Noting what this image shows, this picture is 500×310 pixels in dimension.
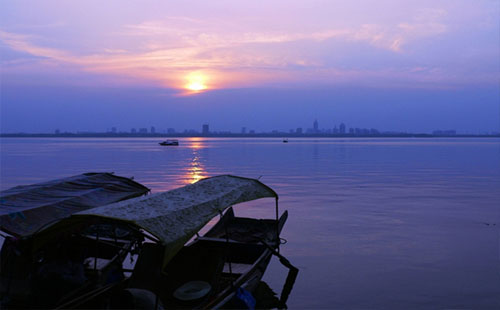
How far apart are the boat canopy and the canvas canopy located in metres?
1.88

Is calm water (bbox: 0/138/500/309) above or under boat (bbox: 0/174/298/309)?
under

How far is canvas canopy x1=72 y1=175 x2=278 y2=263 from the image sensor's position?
9.12m

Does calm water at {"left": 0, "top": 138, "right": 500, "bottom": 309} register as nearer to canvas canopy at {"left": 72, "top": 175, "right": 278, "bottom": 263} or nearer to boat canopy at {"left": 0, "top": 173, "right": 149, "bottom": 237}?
canvas canopy at {"left": 72, "top": 175, "right": 278, "bottom": 263}

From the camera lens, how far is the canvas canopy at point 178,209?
29.9 feet

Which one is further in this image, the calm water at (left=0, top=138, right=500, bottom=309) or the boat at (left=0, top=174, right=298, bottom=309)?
the calm water at (left=0, top=138, right=500, bottom=309)

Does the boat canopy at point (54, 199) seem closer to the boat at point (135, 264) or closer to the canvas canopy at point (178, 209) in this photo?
the boat at point (135, 264)

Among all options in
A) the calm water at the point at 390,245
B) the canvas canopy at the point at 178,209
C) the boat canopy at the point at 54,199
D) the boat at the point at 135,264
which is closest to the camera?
the canvas canopy at the point at 178,209

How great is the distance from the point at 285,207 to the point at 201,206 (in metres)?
14.0

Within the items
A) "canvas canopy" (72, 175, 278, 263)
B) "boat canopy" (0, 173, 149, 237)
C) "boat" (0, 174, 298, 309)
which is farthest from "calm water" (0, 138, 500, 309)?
"boat canopy" (0, 173, 149, 237)

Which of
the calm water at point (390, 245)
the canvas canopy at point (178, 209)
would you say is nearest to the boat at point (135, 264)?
the canvas canopy at point (178, 209)

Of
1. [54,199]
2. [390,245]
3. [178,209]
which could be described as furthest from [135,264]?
[390,245]

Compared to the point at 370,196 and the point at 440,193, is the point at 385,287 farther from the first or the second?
the point at 440,193

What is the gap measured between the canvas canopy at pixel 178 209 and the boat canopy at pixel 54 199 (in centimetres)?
188

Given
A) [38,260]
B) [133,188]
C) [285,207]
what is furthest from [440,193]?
[38,260]
